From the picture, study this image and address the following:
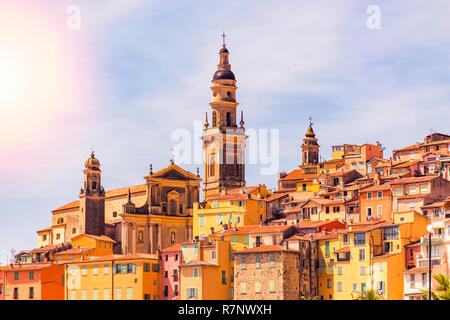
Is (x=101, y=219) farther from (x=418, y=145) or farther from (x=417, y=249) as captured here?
(x=417, y=249)

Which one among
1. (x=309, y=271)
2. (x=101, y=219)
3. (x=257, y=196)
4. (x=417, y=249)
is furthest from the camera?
(x=101, y=219)

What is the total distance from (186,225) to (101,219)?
903 cm

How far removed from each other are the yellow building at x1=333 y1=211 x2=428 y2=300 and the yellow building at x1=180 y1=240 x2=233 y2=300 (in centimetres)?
929

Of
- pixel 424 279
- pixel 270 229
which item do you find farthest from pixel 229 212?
pixel 424 279

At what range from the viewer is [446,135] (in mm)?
115312

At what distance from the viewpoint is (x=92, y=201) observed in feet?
384

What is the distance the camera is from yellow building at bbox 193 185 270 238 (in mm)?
104438

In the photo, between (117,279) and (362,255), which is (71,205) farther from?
(362,255)

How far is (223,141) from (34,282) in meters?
40.3

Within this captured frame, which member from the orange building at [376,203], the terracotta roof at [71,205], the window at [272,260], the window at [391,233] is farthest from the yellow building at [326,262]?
the terracotta roof at [71,205]

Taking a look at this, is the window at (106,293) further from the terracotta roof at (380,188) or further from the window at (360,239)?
the terracotta roof at (380,188)

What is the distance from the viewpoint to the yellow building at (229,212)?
10444 centimetres

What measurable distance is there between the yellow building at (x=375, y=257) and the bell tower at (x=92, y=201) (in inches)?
1449
